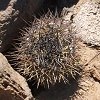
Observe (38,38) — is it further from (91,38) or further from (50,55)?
(91,38)

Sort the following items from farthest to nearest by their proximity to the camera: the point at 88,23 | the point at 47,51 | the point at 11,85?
the point at 88,23
the point at 47,51
the point at 11,85

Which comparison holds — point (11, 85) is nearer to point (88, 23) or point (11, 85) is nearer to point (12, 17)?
point (12, 17)

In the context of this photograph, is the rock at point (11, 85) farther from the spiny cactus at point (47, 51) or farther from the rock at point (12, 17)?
the rock at point (12, 17)

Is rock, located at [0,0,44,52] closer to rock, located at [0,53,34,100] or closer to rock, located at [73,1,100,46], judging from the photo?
rock, located at [0,53,34,100]

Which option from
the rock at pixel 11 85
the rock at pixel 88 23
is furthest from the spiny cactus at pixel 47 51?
the rock at pixel 88 23

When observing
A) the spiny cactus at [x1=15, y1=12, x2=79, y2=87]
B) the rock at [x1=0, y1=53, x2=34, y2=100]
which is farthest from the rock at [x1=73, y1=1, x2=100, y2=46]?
the rock at [x1=0, y1=53, x2=34, y2=100]

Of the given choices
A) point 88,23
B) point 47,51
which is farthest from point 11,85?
point 88,23
